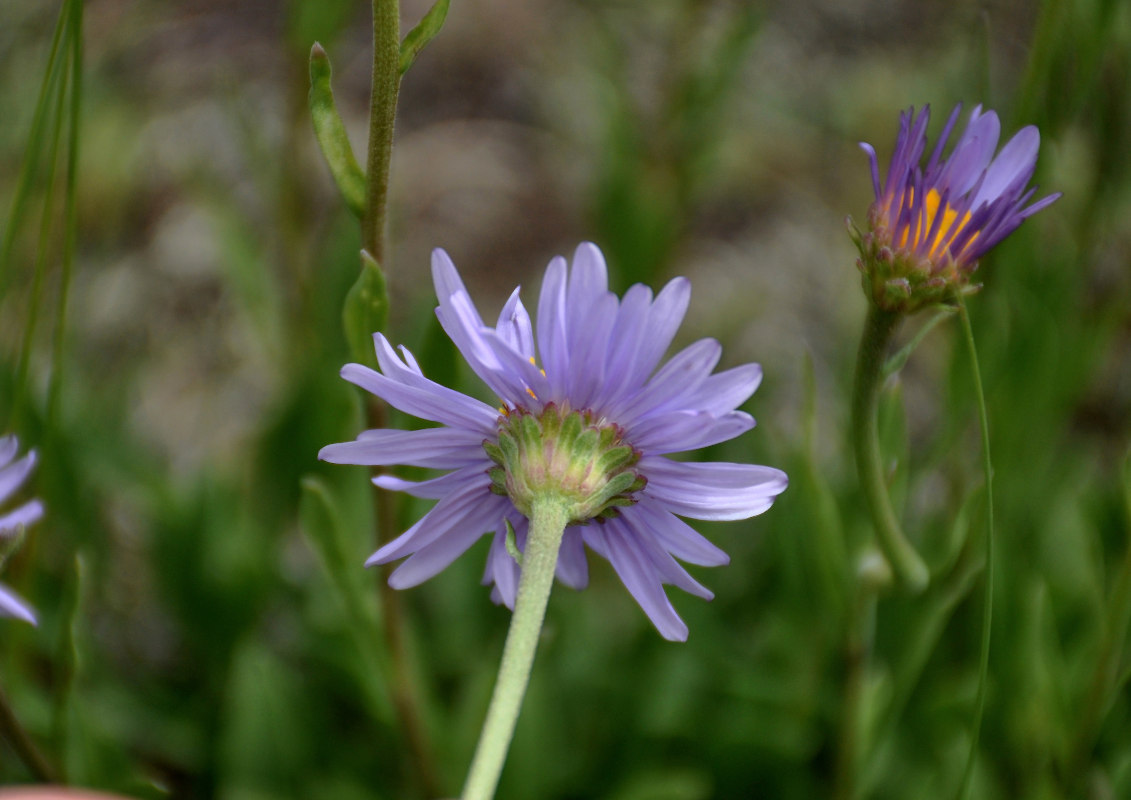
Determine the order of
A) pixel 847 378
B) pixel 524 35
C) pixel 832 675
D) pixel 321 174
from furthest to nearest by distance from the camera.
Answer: pixel 524 35 < pixel 321 174 < pixel 847 378 < pixel 832 675

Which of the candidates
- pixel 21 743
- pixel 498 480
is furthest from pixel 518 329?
pixel 21 743

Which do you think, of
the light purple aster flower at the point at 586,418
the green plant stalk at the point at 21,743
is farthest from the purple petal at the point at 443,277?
the green plant stalk at the point at 21,743

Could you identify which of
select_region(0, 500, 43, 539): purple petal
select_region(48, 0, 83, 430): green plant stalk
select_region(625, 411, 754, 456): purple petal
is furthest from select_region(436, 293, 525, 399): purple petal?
select_region(48, 0, 83, 430): green plant stalk

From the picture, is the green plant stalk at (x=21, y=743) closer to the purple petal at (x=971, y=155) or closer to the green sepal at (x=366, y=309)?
the green sepal at (x=366, y=309)

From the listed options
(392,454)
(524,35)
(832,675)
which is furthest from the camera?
(524,35)

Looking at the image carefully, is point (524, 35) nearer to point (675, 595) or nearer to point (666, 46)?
point (666, 46)

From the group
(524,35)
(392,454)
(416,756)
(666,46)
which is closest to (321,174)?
(524,35)

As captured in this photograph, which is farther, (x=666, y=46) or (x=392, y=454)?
(x=666, y=46)
